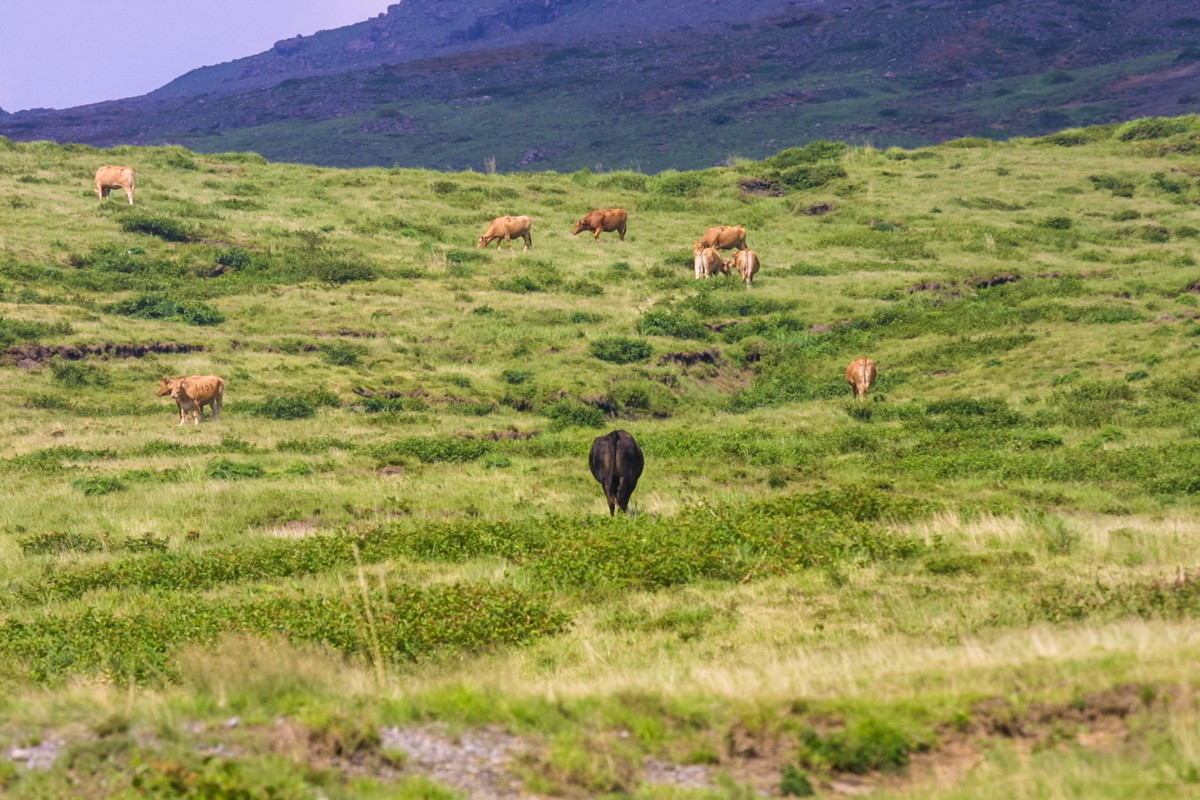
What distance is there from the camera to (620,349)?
3494 cm

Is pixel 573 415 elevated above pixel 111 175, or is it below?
below

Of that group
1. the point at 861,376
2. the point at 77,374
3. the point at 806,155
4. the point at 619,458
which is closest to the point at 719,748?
the point at 619,458

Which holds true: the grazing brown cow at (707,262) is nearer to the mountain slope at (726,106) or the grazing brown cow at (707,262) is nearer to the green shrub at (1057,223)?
the green shrub at (1057,223)

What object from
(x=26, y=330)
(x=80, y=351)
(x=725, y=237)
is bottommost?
(x=80, y=351)

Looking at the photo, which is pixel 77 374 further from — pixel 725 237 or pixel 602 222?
pixel 602 222

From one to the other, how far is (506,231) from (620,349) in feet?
51.9

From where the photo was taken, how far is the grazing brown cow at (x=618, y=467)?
1836cm

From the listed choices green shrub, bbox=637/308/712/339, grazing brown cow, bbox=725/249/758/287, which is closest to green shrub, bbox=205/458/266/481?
green shrub, bbox=637/308/712/339

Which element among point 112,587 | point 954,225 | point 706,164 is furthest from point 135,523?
point 706,164

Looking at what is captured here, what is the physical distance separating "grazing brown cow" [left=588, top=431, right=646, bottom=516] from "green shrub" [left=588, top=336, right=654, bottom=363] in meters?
15.8

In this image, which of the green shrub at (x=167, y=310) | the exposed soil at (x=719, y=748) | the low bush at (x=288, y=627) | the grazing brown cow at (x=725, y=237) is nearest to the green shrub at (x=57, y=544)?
the low bush at (x=288, y=627)

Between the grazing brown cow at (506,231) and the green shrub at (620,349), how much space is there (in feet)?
46.7

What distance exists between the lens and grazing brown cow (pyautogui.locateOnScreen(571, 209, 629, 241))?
2062 inches

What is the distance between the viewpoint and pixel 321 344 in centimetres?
3491
